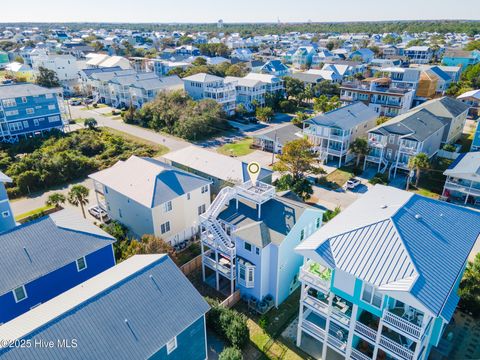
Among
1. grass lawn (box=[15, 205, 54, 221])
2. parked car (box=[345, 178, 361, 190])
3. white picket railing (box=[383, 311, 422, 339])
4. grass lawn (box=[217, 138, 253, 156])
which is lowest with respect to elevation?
grass lawn (box=[15, 205, 54, 221])

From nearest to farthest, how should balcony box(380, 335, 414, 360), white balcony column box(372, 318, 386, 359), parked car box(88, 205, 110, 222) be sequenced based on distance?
balcony box(380, 335, 414, 360) < white balcony column box(372, 318, 386, 359) < parked car box(88, 205, 110, 222)

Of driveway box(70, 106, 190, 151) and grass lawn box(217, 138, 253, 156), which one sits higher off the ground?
driveway box(70, 106, 190, 151)

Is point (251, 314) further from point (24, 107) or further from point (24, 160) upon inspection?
point (24, 107)

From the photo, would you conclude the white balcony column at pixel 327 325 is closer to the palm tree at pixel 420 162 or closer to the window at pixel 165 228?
the window at pixel 165 228

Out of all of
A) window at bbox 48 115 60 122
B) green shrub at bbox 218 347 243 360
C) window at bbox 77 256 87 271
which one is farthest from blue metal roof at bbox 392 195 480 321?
window at bbox 48 115 60 122

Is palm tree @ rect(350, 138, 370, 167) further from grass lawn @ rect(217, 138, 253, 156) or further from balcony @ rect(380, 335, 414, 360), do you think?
balcony @ rect(380, 335, 414, 360)

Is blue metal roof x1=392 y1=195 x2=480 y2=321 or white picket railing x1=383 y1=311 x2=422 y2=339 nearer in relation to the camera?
blue metal roof x1=392 y1=195 x2=480 y2=321

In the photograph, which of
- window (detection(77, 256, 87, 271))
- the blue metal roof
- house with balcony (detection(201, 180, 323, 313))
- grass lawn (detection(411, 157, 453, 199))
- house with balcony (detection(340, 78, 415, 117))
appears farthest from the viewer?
house with balcony (detection(340, 78, 415, 117))
